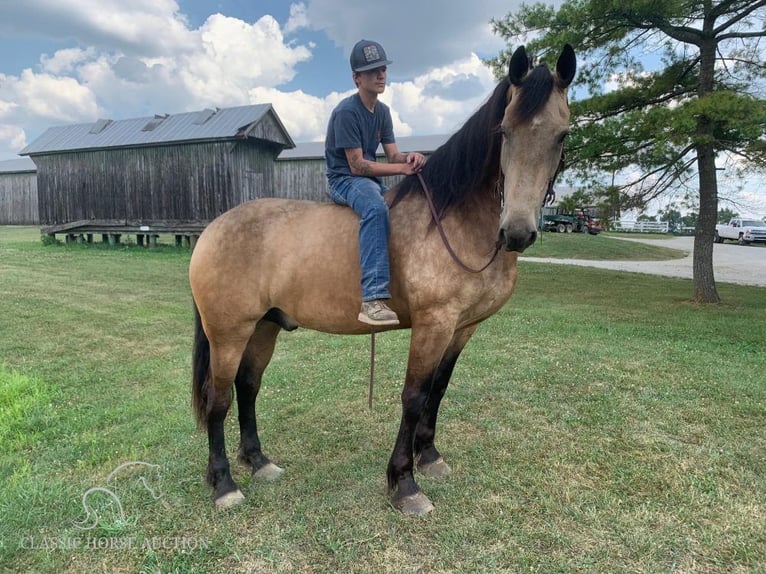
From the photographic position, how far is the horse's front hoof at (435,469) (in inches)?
132

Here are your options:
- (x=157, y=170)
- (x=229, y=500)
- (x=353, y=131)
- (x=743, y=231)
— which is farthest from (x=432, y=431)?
(x=743, y=231)

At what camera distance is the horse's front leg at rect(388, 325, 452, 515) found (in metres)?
2.79

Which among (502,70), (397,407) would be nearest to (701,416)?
(397,407)

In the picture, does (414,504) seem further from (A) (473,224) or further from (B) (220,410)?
(A) (473,224)

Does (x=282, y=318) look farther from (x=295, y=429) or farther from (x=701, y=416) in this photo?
(x=701, y=416)

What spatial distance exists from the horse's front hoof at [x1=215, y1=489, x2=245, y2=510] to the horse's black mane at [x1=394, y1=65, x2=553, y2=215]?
2119 millimetres

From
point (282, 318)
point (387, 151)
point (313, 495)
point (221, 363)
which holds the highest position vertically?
point (387, 151)

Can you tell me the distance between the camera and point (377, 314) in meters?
2.75

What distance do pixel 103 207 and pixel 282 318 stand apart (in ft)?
67.9

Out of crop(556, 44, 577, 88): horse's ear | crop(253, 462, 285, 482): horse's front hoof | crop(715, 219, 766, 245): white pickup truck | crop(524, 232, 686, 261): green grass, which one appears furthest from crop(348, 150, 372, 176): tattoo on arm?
crop(715, 219, 766, 245): white pickup truck

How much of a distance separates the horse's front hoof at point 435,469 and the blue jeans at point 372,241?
140cm

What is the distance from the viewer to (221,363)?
3.12 m

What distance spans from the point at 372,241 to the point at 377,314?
0.42 metres

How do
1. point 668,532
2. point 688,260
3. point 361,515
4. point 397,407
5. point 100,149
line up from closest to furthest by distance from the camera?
point 668,532
point 361,515
point 397,407
point 100,149
point 688,260
